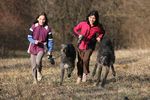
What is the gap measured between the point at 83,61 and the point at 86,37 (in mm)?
719

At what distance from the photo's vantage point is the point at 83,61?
15.0m

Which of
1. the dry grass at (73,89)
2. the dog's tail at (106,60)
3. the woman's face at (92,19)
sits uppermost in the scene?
the woman's face at (92,19)

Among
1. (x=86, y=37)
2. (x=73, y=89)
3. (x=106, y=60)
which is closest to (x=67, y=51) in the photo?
(x=86, y=37)

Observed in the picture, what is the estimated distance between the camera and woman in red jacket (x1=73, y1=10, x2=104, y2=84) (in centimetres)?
1463

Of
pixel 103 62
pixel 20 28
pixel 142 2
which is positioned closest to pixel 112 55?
pixel 103 62

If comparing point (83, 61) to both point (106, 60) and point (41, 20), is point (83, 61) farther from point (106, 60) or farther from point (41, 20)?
point (41, 20)

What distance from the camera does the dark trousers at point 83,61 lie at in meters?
14.9

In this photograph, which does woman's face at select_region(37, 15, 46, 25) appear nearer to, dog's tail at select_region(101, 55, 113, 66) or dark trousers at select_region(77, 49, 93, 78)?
dark trousers at select_region(77, 49, 93, 78)

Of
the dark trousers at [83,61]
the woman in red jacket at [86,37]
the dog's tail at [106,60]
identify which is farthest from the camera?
the dark trousers at [83,61]

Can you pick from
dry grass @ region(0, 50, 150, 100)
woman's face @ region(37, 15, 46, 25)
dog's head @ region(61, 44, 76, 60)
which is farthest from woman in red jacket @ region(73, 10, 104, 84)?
woman's face @ region(37, 15, 46, 25)

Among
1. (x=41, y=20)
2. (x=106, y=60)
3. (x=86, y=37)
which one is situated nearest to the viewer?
(x=106, y=60)

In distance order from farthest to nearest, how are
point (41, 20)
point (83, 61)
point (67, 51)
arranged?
1. point (83, 61)
2. point (67, 51)
3. point (41, 20)

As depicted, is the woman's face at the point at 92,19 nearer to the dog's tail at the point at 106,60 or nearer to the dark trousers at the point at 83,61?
the dark trousers at the point at 83,61

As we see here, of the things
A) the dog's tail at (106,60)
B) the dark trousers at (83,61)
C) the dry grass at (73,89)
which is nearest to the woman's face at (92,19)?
the dark trousers at (83,61)
